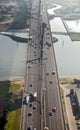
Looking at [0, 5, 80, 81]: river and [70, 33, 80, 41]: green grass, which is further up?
[70, 33, 80, 41]: green grass

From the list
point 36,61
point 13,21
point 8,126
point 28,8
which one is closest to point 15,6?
point 28,8

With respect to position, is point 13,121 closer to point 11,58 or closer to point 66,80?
point 66,80

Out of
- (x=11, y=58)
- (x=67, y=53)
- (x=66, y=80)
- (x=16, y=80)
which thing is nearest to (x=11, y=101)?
(x=16, y=80)

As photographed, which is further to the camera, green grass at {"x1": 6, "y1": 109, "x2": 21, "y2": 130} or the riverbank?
the riverbank

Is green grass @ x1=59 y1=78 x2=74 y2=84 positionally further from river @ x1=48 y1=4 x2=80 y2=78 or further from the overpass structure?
the overpass structure

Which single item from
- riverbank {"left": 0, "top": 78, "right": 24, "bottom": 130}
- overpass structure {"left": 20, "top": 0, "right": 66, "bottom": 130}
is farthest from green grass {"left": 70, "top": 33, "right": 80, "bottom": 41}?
riverbank {"left": 0, "top": 78, "right": 24, "bottom": 130}

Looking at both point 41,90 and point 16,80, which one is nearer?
point 41,90

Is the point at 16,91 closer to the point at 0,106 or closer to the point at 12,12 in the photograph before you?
the point at 0,106

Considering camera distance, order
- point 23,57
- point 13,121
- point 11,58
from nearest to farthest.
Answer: point 13,121 → point 11,58 → point 23,57

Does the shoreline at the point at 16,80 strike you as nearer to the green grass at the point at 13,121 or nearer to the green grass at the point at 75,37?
the green grass at the point at 13,121
